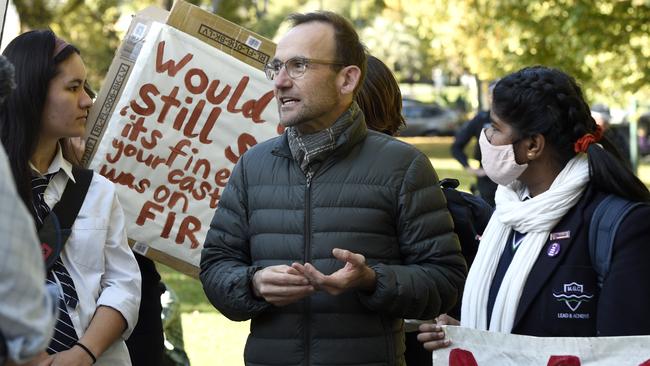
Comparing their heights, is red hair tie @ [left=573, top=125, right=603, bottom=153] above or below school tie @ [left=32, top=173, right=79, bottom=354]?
above

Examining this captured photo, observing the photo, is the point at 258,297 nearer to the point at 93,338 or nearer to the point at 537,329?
the point at 93,338

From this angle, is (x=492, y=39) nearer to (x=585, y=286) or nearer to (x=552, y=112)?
(x=552, y=112)

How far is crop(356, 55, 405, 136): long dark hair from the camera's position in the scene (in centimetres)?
477

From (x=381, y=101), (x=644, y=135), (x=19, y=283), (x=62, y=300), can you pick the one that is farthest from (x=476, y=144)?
(x=644, y=135)

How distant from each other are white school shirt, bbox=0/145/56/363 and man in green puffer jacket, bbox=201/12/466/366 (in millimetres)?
1281

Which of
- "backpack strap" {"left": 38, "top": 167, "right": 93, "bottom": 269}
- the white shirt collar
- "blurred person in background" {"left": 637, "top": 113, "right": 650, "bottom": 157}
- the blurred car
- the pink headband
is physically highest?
the pink headband

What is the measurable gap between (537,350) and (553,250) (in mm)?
330

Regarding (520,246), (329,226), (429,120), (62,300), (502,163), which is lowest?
(429,120)

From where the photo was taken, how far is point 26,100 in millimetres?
3941

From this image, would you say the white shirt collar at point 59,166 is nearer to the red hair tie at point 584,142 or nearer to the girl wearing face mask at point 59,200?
the girl wearing face mask at point 59,200

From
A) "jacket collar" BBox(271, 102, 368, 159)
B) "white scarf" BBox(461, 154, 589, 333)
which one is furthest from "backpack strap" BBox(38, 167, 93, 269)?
"white scarf" BBox(461, 154, 589, 333)

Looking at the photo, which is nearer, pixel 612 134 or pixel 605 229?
pixel 605 229

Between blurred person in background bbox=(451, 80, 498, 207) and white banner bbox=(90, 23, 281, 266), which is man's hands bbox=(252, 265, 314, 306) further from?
blurred person in background bbox=(451, 80, 498, 207)

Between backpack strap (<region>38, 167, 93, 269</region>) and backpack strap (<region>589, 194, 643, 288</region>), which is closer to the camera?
backpack strap (<region>589, 194, 643, 288</region>)
